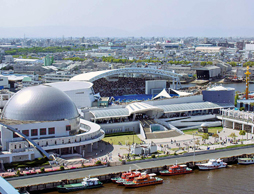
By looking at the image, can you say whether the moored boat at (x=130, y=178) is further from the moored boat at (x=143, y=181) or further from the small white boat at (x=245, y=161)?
the small white boat at (x=245, y=161)

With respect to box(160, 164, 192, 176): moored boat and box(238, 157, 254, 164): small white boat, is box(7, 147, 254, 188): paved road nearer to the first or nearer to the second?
box(160, 164, 192, 176): moored boat

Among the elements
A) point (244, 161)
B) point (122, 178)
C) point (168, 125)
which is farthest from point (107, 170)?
point (168, 125)

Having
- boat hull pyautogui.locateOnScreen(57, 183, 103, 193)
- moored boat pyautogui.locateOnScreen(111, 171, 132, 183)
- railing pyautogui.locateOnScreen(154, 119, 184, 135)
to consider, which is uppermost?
railing pyautogui.locateOnScreen(154, 119, 184, 135)

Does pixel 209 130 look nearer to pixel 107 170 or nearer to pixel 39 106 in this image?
pixel 107 170

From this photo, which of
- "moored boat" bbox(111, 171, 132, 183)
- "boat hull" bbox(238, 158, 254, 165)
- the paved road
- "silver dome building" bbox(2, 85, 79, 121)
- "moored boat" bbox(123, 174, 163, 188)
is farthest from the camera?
"silver dome building" bbox(2, 85, 79, 121)

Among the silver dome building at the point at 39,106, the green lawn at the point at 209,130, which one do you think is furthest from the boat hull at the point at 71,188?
the green lawn at the point at 209,130

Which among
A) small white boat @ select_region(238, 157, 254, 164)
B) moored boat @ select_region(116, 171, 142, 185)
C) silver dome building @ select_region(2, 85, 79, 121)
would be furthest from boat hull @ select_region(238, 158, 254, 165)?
silver dome building @ select_region(2, 85, 79, 121)
